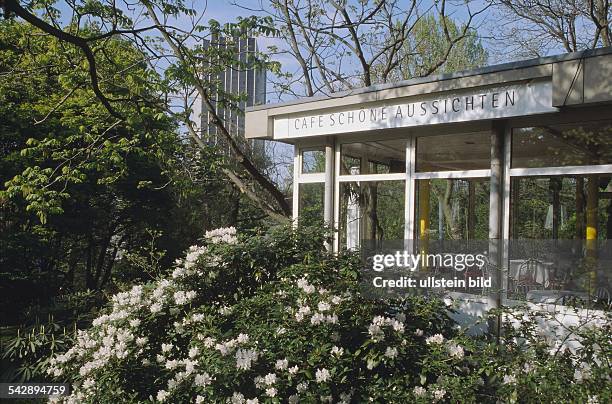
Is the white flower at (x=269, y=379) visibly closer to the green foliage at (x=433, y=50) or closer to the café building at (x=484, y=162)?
the café building at (x=484, y=162)

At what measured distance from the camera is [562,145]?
19.5 ft

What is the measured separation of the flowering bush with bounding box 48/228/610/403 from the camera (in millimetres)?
3340

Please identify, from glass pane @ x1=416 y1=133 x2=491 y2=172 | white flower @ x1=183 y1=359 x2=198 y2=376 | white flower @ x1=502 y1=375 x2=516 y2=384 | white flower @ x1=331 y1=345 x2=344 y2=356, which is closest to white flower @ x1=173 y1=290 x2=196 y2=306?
white flower @ x1=183 y1=359 x2=198 y2=376

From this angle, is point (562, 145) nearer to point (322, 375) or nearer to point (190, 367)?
point (322, 375)

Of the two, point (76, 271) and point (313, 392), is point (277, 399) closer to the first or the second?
point (313, 392)

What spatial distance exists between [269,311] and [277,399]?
2.47ft

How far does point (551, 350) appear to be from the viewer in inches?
140

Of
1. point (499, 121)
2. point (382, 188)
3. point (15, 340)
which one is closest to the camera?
point (499, 121)

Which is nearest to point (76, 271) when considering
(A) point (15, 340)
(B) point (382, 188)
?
(A) point (15, 340)

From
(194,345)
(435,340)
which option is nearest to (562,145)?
(435,340)

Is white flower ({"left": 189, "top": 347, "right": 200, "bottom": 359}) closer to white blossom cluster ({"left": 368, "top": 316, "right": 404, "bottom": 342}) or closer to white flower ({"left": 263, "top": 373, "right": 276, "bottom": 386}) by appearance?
white flower ({"left": 263, "top": 373, "right": 276, "bottom": 386})

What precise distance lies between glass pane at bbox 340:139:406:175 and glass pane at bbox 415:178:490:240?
1.44 feet

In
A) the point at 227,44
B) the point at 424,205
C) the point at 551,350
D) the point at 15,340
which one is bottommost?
the point at 15,340

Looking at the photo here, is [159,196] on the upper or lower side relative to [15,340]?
upper
